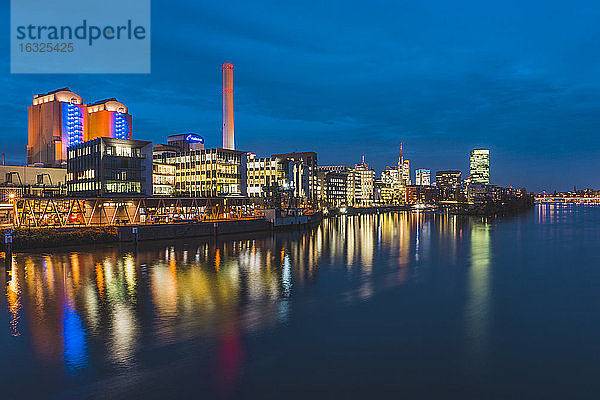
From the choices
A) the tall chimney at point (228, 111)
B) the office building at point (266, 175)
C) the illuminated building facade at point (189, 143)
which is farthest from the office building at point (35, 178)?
the office building at point (266, 175)

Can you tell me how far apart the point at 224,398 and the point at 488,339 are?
48.6 ft

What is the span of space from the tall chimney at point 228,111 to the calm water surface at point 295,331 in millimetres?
135408

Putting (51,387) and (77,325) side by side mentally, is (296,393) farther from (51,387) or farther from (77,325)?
(77,325)

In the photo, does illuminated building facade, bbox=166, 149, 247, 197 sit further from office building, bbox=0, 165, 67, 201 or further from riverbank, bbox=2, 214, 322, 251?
riverbank, bbox=2, 214, 322, 251

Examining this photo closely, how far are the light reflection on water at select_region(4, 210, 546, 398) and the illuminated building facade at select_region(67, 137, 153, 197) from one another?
53317 millimetres

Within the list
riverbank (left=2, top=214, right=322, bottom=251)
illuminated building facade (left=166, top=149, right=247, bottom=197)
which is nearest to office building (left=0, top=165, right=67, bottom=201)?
illuminated building facade (left=166, top=149, right=247, bottom=197)

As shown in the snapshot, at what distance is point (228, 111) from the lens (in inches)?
7362

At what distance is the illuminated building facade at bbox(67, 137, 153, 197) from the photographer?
10981 centimetres

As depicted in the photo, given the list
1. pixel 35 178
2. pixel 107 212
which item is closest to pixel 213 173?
pixel 35 178

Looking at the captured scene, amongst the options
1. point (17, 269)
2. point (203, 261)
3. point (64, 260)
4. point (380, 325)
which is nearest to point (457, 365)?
point (380, 325)

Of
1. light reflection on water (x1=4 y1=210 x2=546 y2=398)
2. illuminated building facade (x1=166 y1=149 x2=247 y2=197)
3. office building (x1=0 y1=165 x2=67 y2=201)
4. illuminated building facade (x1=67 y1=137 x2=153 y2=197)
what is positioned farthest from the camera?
illuminated building facade (x1=166 y1=149 x2=247 y2=197)

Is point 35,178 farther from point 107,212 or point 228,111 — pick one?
point 228,111

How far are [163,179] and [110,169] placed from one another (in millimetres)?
48593

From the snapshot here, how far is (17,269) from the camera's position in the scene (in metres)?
42.9
